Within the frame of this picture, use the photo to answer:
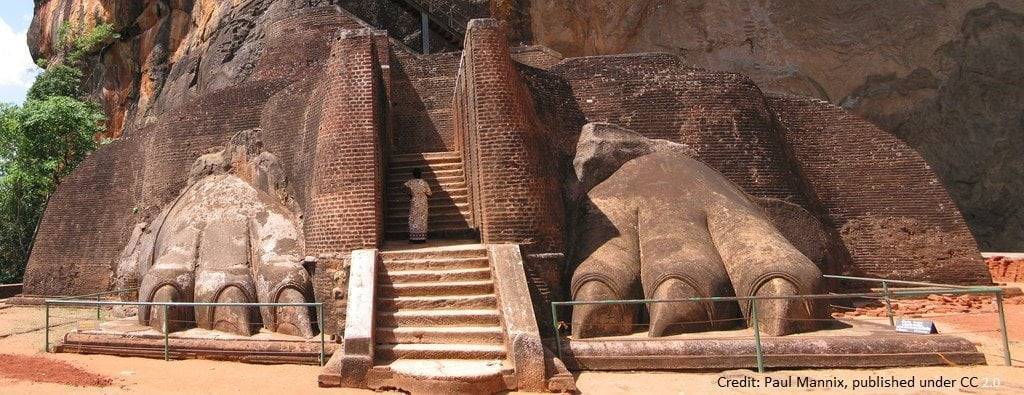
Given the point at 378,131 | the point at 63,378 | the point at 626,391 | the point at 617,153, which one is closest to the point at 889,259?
the point at 617,153

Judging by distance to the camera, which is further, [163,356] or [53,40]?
[53,40]

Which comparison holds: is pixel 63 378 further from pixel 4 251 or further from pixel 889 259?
pixel 4 251

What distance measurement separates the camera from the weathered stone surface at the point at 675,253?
25.8 ft

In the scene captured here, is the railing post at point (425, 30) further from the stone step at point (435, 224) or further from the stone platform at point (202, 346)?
the stone platform at point (202, 346)

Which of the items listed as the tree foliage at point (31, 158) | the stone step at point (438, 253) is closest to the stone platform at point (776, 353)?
the stone step at point (438, 253)

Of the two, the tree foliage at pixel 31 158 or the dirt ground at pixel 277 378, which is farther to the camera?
the tree foliage at pixel 31 158

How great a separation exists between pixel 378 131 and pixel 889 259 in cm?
898

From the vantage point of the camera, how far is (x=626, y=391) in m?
6.38

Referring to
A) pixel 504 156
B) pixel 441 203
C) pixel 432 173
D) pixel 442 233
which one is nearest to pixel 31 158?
pixel 432 173

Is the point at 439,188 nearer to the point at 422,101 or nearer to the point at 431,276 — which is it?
the point at 422,101

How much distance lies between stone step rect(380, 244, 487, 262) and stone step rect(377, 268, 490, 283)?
0.96 ft

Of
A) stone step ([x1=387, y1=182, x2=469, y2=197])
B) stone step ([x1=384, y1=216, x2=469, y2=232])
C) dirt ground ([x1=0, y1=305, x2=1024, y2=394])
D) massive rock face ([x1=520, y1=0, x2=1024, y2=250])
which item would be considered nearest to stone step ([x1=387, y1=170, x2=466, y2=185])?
stone step ([x1=387, y1=182, x2=469, y2=197])

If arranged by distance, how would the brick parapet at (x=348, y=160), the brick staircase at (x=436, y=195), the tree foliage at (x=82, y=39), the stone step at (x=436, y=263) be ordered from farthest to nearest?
the tree foliage at (x=82, y=39) < the brick staircase at (x=436, y=195) < the brick parapet at (x=348, y=160) < the stone step at (x=436, y=263)

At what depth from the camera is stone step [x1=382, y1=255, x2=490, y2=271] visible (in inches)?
324
